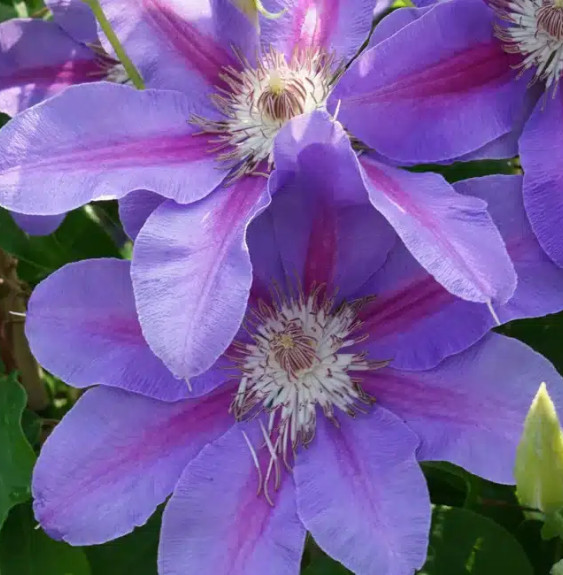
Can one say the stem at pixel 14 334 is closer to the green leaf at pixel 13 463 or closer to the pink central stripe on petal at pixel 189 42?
the green leaf at pixel 13 463

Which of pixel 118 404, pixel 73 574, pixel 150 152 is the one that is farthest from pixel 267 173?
pixel 73 574

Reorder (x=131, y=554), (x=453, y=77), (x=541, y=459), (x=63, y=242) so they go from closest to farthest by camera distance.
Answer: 1. (x=541, y=459)
2. (x=453, y=77)
3. (x=131, y=554)
4. (x=63, y=242)

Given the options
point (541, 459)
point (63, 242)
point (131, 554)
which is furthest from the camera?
point (63, 242)

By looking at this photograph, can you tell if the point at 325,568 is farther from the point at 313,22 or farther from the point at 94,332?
the point at 313,22

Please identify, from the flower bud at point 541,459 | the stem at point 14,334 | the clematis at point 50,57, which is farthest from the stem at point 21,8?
the flower bud at point 541,459

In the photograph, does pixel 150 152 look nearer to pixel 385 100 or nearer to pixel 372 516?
pixel 385 100

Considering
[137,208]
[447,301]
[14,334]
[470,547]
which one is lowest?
[470,547]

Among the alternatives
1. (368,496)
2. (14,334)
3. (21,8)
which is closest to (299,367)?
(368,496)
